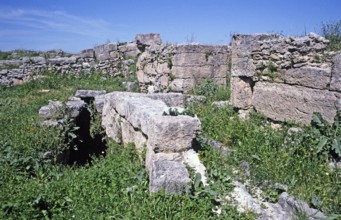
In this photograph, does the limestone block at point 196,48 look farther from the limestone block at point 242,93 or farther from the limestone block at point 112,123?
the limestone block at point 112,123

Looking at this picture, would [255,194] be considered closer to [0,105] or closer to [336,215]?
[336,215]

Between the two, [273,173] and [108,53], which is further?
[108,53]

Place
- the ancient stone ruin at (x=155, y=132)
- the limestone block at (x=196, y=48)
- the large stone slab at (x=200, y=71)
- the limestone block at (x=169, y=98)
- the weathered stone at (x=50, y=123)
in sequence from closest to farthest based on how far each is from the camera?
the ancient stone ruin at (x=155, y=132) < the weathered stone at (x=50, y=123) < the limestone block at (x=169, y=98) < the limestone block at (x=196, y=48) < the large stone slab at (x=200, y=71)

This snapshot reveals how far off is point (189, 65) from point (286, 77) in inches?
166

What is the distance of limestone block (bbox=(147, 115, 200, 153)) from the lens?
4422 millimetres

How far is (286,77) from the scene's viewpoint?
6.36 m

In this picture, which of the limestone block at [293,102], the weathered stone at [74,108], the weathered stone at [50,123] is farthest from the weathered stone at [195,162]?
the weathered stone at [74,108]

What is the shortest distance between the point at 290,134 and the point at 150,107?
242 cm

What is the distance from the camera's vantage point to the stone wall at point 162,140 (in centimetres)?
394

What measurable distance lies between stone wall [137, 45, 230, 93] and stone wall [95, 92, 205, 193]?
4163 millimetres

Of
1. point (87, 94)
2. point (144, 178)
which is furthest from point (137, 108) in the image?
point (87, 94)

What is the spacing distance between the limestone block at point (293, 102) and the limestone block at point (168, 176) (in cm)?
283

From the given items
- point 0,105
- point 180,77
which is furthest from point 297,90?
point 0,105

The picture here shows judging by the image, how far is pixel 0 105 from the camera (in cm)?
1028
